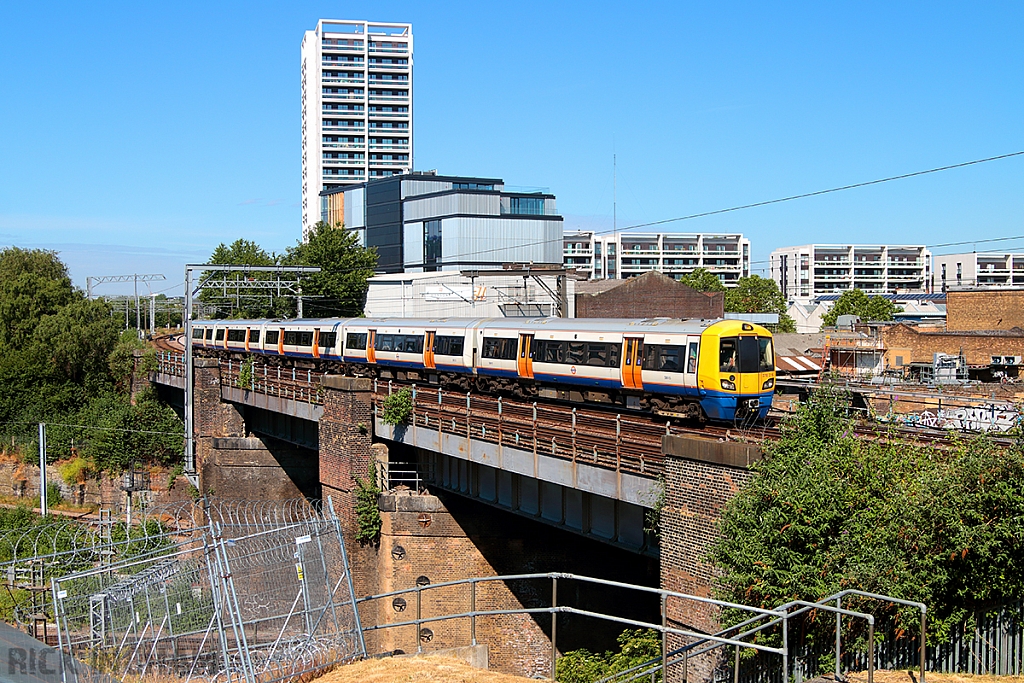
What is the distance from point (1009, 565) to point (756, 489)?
310 centimetres

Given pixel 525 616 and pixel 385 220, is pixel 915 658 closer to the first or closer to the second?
pixel 525 616

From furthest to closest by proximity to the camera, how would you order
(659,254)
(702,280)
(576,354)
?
(659,254) < (702,280) < (576,354)

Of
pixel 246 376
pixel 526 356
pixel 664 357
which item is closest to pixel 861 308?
pixel 246 376

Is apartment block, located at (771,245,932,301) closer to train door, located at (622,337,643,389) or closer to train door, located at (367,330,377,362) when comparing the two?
train door, located at (367,330,377,362)

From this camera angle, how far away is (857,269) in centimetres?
17500

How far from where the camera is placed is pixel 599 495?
19016 mm

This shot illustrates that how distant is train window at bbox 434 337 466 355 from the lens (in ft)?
103

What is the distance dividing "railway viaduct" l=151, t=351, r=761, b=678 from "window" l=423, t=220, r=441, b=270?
187 ft

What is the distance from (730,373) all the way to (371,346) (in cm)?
1887

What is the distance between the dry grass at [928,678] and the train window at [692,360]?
11114 mm

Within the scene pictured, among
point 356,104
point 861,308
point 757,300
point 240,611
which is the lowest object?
point 240,611

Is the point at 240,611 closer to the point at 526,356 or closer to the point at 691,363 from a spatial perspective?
the point at 691,363

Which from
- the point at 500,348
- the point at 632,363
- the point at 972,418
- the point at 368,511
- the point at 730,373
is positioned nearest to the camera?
the point at 730,373

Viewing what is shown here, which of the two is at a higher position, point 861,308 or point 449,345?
point 861,308
